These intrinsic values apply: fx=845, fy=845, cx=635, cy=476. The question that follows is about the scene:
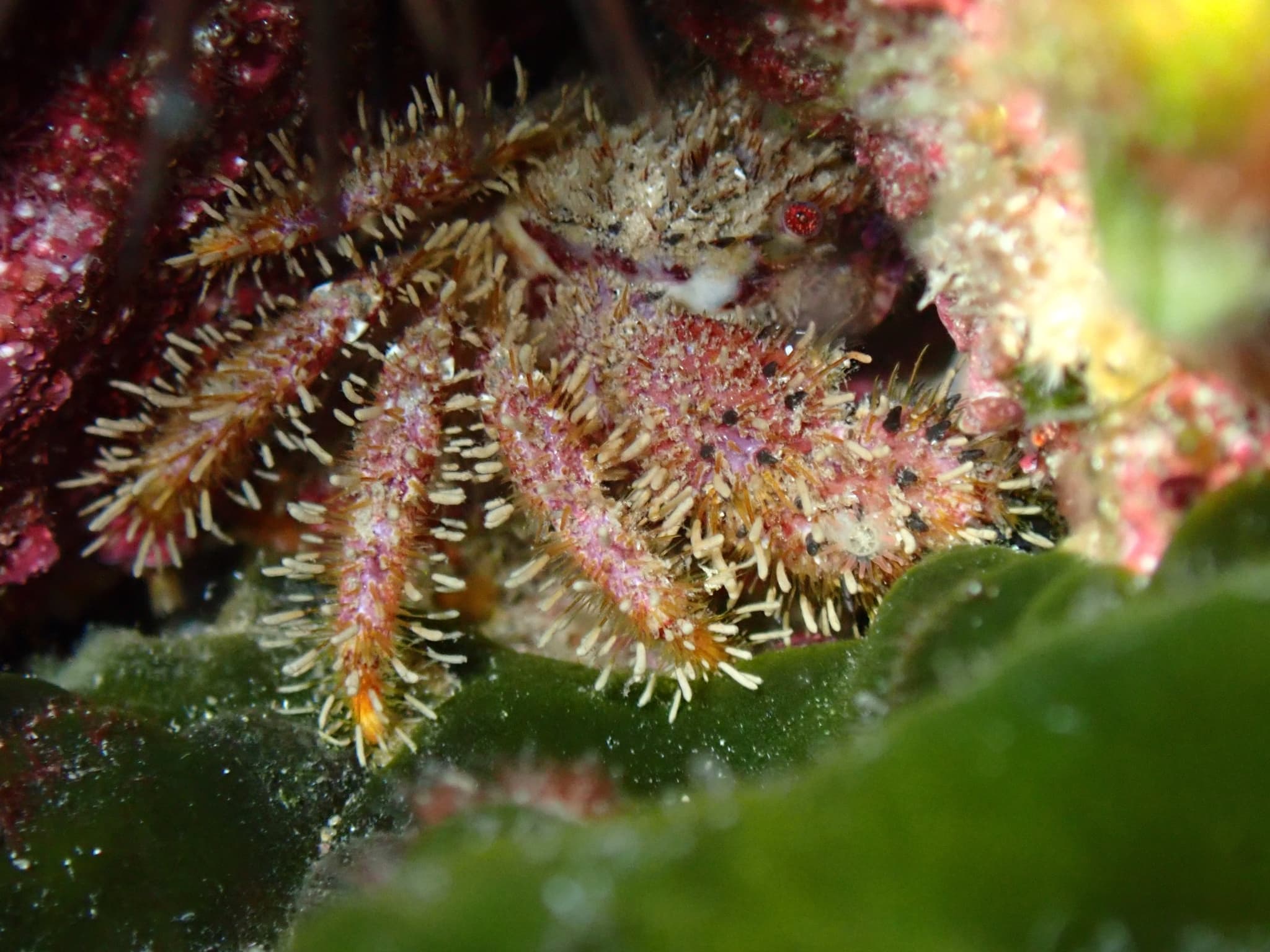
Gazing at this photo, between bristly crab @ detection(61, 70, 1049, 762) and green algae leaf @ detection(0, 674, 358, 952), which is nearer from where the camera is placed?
green algae leaf @ detection(0, 674, 358, 952)

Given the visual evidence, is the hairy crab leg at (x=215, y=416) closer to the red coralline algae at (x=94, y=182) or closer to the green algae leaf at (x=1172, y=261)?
the red coralline algae at (x=94, y=182)

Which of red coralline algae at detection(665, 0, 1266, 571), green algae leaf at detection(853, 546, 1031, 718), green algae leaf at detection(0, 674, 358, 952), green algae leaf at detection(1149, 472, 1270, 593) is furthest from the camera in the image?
green algae leaf at detection(0, 674, 358, 952)

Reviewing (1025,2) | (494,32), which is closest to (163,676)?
(494,32)

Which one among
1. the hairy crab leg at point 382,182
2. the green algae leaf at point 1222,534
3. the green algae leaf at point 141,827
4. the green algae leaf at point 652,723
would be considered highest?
the hairy crab leg at point 382,182

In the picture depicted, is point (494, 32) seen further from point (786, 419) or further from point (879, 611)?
point (879, 611)

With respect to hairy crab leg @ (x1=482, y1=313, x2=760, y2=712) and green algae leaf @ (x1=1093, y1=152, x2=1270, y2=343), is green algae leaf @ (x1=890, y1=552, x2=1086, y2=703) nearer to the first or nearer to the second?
green algae leaf @ (x1=1093, y1=152, x2=1270, y2=343)

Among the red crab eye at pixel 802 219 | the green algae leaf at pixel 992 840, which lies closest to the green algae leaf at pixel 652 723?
the green algae leaf at pixel 992 840

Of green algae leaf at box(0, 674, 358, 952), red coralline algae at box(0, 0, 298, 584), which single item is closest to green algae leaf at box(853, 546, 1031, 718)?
green algae leaf at box(0, 674, 358, 952)
